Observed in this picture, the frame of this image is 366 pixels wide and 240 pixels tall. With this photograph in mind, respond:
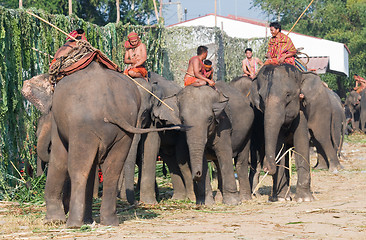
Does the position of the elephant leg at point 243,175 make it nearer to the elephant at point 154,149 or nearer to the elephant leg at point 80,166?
the elephant at point 154,149

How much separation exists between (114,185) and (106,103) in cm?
103

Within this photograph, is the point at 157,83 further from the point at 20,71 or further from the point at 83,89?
the point at 83,89

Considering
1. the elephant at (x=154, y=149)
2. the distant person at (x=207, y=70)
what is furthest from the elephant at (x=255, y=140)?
the elephant at (x=154, y=149)

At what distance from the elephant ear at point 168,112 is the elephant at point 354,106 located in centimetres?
2140

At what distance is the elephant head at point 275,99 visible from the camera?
11.2 m

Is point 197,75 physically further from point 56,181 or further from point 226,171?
point 56,181

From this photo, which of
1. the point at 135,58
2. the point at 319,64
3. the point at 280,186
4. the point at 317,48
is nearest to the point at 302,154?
the point at 280,186

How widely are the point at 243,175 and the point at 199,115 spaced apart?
2.04 meters

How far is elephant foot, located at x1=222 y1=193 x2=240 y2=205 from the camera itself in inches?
449

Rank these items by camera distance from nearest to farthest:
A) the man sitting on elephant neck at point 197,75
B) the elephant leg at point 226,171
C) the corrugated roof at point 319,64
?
the man sitting on elephant neck at point 197,75
the elephant leg at point 226,171
the corrugated roof at point 319,64

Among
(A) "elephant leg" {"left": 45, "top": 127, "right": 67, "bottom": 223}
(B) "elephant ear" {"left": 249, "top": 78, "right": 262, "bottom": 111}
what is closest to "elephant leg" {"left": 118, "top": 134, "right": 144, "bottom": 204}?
(B) "elephant ear" {"left": 249, "top": 78, "right": 262, "bottom": 111}

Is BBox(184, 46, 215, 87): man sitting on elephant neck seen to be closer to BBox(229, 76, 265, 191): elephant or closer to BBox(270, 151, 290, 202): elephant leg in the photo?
BBox(229, 76, 265, 191): elephant

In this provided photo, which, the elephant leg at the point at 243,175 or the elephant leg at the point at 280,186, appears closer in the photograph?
the elephant leg at the point at 280,186

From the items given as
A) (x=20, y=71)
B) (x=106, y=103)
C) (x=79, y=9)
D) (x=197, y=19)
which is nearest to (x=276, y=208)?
(x=106, y=103)
